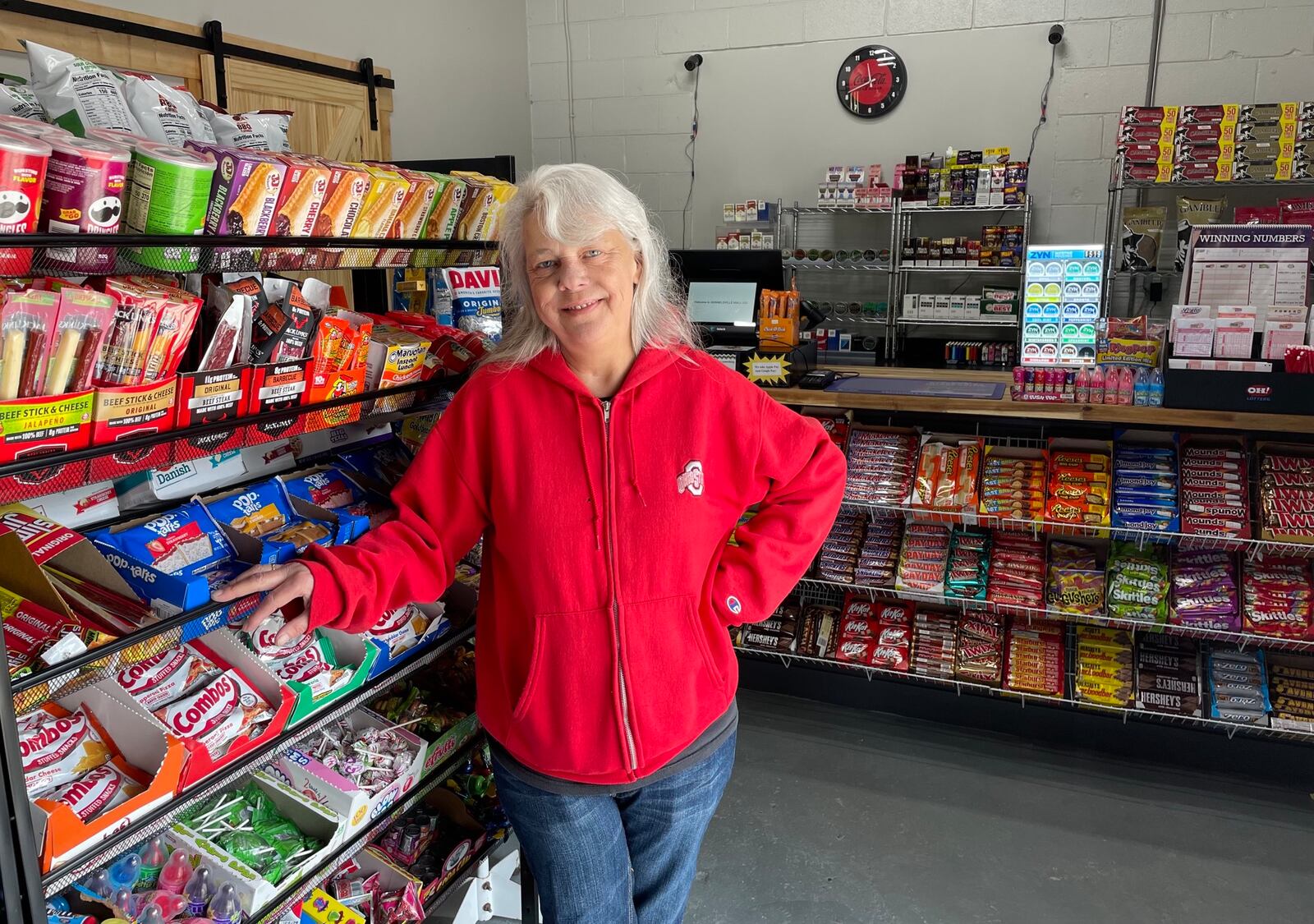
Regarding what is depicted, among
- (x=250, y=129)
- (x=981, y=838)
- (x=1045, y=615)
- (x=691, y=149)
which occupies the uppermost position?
(x=691, y=149)

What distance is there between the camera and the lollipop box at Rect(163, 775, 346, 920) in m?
1.68

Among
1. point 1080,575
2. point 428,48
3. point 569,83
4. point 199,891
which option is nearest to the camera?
point 199,891

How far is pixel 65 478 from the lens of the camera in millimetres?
1298

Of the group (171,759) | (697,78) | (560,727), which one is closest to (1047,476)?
(560,727)

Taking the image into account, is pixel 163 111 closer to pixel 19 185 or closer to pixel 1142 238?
pixel 19 185

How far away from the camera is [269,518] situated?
1811 mm

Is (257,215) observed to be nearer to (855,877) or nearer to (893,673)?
(855,877)

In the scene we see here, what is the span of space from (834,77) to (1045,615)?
4.32 m

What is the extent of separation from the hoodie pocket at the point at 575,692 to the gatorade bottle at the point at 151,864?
0.74 metres

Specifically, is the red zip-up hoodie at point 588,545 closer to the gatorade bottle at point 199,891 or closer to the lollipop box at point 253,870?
the lollipop box at point 253,870

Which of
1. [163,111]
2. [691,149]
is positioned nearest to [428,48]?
[691,149]

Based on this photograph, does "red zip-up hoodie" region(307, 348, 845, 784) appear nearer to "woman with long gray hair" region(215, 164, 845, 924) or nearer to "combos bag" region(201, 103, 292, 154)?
"woman with long gray hair" region(215, 164, 845, 924)

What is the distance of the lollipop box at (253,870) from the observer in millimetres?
1681

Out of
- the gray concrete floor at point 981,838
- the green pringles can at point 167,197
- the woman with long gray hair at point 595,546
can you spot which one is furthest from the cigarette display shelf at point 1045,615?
the green pringles can at point 167,197
